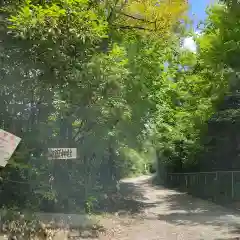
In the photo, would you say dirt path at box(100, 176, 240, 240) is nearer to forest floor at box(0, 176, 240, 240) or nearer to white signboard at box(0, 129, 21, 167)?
forest floor at box(0, 176, 240, 240)

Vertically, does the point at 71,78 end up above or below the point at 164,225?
above

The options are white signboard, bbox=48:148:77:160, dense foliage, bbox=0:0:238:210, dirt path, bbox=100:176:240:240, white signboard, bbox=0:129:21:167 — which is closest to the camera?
white signboard, bbox=0:129:21:167

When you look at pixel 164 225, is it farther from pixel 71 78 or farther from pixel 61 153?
pixel 71 78

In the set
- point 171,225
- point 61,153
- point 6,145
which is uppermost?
point 6,145

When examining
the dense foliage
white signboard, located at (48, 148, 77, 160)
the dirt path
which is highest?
the dense foliage

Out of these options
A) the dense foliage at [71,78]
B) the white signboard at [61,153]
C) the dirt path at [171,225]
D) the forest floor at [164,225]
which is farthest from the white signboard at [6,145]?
the dirt path at [171,225]

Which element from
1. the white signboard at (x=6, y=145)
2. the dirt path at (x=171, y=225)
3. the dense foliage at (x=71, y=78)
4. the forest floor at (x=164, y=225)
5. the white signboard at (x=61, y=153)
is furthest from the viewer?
the dirt path at (x=171, y=225)

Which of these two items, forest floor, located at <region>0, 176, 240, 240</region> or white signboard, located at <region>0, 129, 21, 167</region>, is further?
forest floor, located at <region>0, 176, 240, 240</region>

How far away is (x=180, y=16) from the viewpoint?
15.5 meters

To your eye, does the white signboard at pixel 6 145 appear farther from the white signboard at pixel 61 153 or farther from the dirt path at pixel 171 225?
the dirt path at pixel 171 225

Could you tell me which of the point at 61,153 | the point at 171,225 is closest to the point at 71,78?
the point at 61,153

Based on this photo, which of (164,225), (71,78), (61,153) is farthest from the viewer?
(164,225)

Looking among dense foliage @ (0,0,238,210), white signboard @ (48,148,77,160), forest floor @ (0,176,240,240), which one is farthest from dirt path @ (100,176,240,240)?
white signboard @ (48,148,77,160)

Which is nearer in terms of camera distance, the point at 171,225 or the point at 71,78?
the point at 71,78
